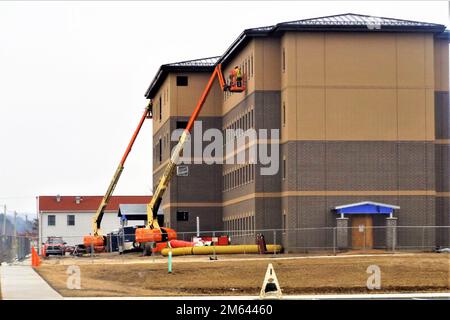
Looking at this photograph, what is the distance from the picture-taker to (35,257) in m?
56.4

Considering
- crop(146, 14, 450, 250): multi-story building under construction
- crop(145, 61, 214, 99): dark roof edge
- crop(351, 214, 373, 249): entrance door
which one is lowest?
crop(351, 214, 373, 249): entrance door

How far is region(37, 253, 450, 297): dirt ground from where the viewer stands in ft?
Result: 131

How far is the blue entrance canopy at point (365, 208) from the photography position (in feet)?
228

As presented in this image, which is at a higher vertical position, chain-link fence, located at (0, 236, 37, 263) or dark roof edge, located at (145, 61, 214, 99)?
dark roof edge, located at (145, 61, 214, 99)

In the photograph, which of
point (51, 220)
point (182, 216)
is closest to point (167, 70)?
point (182, 216)

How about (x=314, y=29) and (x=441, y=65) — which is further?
(x=441, y=65)

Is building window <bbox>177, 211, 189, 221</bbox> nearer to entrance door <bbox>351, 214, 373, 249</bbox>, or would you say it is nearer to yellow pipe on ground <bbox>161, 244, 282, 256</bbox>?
yellow pipe on ground <bbox>161, 244, 282, 256</bbox>

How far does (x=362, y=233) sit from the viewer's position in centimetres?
6744

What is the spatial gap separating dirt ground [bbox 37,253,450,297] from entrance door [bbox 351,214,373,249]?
440 inches

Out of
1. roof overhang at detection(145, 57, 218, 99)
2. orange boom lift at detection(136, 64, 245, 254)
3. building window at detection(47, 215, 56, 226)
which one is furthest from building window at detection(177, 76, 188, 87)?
building window at detection(47, 215, 56, 226)

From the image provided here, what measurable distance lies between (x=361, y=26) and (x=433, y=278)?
97.9 feet

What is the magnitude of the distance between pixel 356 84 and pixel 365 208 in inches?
341

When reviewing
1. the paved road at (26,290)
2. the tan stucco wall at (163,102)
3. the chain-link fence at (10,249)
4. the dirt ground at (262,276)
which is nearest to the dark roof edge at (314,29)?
the tan stucco wall at (163,102)

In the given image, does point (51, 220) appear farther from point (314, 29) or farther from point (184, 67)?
point (314, 29)
